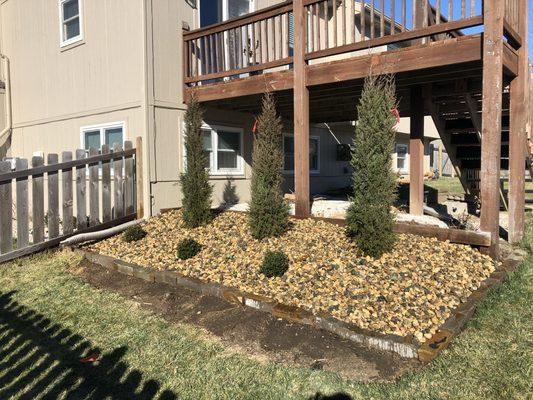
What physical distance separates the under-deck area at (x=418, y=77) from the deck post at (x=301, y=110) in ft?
0.05

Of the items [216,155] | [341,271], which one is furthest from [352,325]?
[216,155]

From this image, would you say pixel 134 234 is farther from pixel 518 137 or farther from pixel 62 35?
pixel 518 137

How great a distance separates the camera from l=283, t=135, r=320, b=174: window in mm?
11352

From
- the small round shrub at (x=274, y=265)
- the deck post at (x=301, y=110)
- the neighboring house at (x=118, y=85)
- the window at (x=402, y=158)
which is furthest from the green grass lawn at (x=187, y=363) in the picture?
the window at (x=402, y=158)

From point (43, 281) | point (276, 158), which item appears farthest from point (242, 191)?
point (43, 281)

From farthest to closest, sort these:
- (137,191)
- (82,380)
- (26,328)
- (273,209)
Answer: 1. (137,191)
2. (273,209)
3. (26,328)
4. (82,380)

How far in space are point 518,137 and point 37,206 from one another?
23.0ft

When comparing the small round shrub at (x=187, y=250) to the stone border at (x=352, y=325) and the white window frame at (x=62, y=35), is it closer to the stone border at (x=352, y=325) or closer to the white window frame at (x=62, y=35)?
the stone border at (x=352, y=325)

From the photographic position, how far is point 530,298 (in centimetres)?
406

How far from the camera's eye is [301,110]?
6.52 meters

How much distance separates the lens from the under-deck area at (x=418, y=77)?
16.4 feet

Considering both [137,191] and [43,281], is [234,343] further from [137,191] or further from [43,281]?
[137,191]

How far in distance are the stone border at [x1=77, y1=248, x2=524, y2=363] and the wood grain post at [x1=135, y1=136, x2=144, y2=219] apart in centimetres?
224

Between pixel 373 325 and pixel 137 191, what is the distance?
5.29 m
